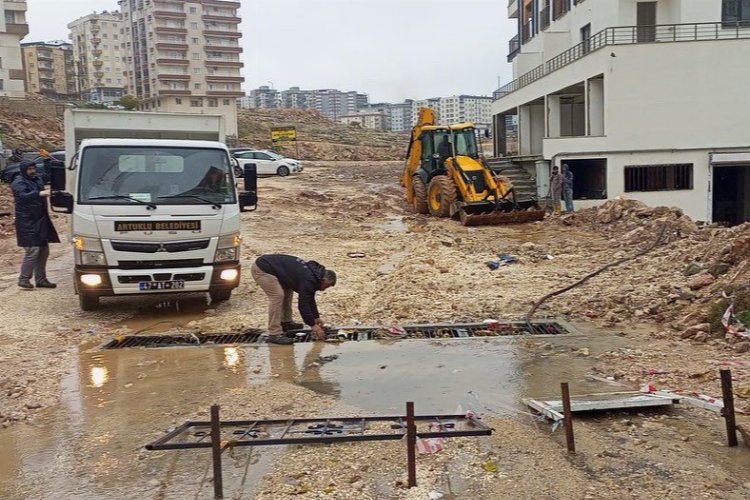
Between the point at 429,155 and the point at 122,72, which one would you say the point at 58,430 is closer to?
the point at 429,155

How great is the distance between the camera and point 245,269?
1302 cm

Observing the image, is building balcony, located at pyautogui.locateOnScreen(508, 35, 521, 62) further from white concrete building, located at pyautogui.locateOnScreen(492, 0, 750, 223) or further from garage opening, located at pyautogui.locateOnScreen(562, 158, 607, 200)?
garage opening, located at pyautogui.locateOnScreen(562, 158, 607, 200)

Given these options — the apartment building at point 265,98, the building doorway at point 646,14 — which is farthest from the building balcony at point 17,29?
the apartment building at point 265,98

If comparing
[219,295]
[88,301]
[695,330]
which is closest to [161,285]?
[219,295]

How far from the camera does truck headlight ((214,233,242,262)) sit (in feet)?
29.8

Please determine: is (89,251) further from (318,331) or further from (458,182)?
(458,182)

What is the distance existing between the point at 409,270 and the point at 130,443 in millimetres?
7532

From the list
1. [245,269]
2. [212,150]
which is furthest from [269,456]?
[245,269]

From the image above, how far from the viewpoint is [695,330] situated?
7547 millimetres

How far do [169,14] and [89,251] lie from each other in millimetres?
88672

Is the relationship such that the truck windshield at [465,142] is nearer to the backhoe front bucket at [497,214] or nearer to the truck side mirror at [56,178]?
the backhoe front bucket at [497,214]

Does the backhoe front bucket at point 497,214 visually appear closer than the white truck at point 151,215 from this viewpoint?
No

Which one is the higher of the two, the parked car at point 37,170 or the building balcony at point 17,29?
the building balcony at point 17,29

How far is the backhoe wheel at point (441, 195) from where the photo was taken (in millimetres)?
19781
